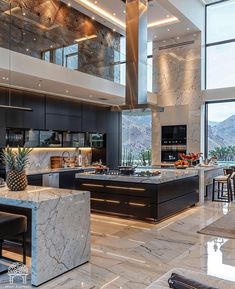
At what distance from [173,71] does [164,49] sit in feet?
3.10

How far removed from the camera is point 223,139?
434 inches

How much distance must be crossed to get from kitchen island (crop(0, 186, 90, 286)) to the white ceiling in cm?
641

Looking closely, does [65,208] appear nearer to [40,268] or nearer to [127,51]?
[40,268]

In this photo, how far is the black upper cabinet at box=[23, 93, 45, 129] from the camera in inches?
305

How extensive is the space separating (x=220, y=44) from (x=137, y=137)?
4.51 metres

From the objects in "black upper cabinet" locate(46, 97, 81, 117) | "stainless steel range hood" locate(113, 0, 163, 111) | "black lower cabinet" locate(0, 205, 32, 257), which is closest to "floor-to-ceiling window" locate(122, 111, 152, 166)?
"black upper cabinet" locate(46, 97, 81, 117)

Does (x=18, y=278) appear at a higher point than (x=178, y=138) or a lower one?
lower

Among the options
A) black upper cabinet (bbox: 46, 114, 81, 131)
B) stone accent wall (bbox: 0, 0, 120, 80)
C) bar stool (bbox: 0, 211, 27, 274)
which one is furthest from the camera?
black upper cabinet (bbox: 46, 114, 81, 131)

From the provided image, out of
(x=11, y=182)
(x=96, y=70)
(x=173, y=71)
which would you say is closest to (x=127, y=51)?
(x=96, y=70)

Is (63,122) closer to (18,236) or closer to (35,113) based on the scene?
(35,113)

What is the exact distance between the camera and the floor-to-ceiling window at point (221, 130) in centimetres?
1084

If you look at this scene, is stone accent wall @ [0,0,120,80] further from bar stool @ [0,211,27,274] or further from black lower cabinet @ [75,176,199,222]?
bar stool @ [0,211,27,274]

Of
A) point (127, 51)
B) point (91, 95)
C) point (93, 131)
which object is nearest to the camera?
point (127, 51)

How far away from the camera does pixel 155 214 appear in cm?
588
